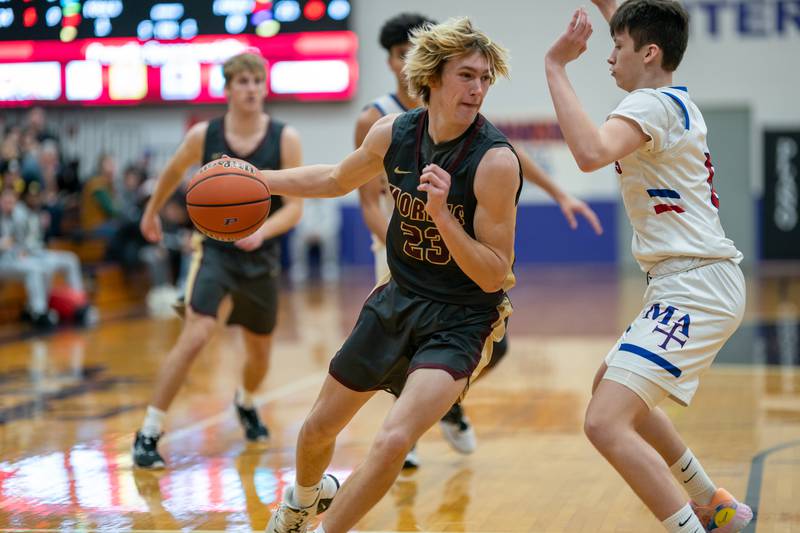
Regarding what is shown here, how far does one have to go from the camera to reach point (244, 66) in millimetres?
5898

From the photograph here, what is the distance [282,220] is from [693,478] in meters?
2.75

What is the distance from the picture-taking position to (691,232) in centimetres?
378

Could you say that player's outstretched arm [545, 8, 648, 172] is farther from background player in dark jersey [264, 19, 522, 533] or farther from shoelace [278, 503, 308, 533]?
shoelace [278, 503, 308, 533]

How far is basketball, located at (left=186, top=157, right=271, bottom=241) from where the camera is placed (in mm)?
4016

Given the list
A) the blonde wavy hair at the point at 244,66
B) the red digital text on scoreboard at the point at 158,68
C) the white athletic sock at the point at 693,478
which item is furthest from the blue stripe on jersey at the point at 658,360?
the red digital text on scoreboard at the point at 158,68

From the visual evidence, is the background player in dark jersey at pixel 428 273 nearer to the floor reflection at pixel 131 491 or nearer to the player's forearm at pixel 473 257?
the player's forearm at pixel 473 257

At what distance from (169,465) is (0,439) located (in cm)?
132

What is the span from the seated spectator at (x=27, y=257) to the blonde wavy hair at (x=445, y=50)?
910cm

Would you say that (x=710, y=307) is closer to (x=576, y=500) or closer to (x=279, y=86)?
(x=576, y=500)

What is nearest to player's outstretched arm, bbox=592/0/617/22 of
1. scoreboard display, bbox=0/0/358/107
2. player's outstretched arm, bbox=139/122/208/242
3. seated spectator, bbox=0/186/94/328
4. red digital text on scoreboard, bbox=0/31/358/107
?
player's outstretched arm, bbox=139/122/208/242

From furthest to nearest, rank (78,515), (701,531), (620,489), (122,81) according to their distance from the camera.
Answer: (122,81), (620,489), (78,515), (701,531)

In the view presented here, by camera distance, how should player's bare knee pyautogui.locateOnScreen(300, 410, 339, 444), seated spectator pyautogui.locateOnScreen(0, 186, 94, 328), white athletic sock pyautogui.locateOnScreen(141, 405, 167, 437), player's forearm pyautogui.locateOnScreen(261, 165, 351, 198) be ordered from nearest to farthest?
player's bare knee pyautogui.locateOnScreen(300, 410, 339, 444)
player's forearm pyautogui.locateOnScreen(261, 165, 351, 198)
white athletic sock pyautogui.locateOnScreen(141, 405, 167, 437)
seated spectator pyautogui.locateOnScreen(0, 186, 94, 328)

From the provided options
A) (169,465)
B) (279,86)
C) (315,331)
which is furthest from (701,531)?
(279,86)

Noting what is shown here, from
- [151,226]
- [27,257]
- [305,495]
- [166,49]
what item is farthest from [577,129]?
[166,49]
